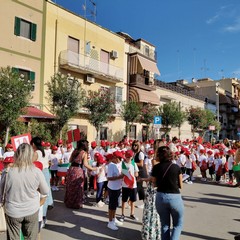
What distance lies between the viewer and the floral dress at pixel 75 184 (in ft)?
23.7

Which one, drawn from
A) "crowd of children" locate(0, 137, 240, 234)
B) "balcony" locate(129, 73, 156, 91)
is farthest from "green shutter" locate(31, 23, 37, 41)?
"balcony" locate(129, 73, 156, 91)

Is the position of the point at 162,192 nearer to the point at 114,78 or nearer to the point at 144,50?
the point at 114,78

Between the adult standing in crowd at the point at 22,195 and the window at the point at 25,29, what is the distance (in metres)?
16.7

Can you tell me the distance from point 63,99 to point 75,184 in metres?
11.0

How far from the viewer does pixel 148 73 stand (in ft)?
101

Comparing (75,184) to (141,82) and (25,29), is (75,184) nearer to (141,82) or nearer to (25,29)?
(25,29)

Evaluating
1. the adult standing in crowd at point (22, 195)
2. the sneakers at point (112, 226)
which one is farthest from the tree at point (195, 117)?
the adult standing in crowd at point (22, 195)

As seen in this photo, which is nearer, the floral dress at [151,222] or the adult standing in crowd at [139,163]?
the floral dress at [151,222]

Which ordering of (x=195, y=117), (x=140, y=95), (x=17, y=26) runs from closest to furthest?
(x=17, y=26) < (x=140, y=95) < (x=195, y=117)

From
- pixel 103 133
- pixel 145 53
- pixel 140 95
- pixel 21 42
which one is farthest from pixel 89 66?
pixel 145 53

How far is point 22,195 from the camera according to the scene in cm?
336

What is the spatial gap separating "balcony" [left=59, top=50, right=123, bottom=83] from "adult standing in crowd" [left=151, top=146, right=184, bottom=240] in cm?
1776

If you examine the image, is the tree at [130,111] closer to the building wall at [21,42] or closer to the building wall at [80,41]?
the building wall at [80,41]

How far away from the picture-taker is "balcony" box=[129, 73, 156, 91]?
28234 millimetres
